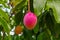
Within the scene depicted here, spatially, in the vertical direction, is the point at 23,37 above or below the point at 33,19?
below

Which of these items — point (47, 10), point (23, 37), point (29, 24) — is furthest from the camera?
point (23, 37)

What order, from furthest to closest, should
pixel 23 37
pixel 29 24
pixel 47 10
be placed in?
pixel 23 37 → pixel 47 10 → pixel 29 24

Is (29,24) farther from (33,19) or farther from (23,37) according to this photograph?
(23,37)

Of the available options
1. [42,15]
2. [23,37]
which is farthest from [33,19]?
[23,37]

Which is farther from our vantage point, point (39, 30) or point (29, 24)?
point (39, 30)

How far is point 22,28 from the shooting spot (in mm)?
785

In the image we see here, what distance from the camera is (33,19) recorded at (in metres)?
0.47

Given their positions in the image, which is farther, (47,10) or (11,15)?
Answer: (11,15)

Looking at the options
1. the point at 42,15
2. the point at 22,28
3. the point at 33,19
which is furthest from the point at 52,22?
the point at 33,19

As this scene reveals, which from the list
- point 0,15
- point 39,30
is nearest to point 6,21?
point 0,15

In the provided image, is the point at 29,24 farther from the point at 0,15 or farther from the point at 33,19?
the point at 0,15

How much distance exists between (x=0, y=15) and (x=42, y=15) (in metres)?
0.19

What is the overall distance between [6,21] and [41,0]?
0.93 ft

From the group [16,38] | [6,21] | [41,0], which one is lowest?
[16,38]
